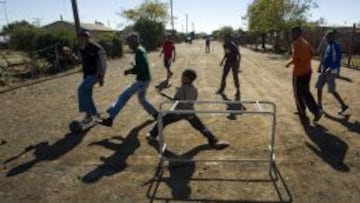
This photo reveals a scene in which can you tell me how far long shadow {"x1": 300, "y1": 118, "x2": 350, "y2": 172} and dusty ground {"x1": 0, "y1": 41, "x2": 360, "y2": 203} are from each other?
0.05 ft

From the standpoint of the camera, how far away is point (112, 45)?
3089 centimetres

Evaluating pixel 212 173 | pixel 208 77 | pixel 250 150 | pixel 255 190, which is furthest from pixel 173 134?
pixel 208 77

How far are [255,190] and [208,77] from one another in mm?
12068

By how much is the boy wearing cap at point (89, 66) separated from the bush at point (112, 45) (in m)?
21.6

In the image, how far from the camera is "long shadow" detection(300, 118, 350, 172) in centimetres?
599

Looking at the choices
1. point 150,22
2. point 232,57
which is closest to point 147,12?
point 150,22

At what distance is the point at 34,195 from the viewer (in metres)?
5.15

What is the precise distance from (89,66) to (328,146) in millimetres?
4613

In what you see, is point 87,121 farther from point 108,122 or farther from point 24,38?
point 24,38

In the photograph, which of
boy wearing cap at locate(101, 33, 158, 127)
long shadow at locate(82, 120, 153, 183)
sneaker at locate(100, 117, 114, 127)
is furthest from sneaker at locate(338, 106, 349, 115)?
sneaker at locate(100, 117, 114, 127)

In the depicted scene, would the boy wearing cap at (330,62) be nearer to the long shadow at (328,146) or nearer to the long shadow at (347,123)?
the long shadow at (347,123)

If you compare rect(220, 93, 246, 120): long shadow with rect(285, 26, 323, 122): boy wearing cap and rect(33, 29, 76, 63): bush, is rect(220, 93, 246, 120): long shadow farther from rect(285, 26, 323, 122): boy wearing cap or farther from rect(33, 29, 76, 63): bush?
rect(33, 29, 76, 63): bush

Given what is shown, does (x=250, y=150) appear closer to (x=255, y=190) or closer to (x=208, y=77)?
(x=255, y=190)

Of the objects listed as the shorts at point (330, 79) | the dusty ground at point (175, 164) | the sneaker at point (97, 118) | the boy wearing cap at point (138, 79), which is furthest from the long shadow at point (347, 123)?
the sneaker at point (97, 118)
